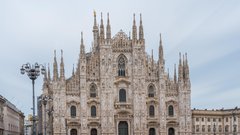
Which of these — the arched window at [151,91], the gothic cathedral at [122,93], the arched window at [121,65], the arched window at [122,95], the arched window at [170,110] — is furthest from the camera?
the arched window at [170,110]

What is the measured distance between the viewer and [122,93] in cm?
7475

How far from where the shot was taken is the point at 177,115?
75.2 meters

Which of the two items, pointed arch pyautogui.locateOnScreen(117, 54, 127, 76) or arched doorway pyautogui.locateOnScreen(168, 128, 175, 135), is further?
arched doorway pyautogui.locateOnScreen(168, 128, 175, 135)

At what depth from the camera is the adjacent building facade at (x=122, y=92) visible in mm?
72250

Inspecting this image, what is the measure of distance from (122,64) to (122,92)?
462 cm

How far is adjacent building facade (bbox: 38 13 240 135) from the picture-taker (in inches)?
2844

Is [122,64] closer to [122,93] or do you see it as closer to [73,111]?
[122,93]

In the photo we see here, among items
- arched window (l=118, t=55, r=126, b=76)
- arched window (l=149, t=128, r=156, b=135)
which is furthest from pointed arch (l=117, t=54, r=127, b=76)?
arched window (l=149, t=128, r=156, b=135)

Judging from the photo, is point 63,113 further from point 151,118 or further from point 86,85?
point 151,118

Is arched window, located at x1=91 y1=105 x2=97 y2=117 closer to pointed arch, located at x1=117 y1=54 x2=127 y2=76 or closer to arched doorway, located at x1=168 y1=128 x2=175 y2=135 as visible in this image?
pointed arch, located at x1=117 y1=54 x2=127 y2=76

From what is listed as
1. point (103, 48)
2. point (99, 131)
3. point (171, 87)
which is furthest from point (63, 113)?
point (171, 87)

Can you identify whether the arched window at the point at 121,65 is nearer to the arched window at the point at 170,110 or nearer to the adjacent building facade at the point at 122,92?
the adjacent building facade at the point at 122,92

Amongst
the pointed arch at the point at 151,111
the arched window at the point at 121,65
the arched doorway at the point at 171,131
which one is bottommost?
the arched doorway at the point at 171,131

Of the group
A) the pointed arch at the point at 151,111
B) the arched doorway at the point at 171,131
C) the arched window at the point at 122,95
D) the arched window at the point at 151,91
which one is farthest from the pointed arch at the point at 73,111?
the arched doorway at the point at 171,131
